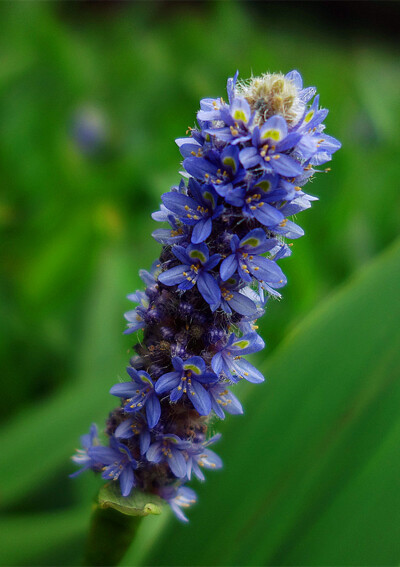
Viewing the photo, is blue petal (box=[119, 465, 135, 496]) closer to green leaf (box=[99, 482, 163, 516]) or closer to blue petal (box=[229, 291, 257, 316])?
green leaf (box=[99, 482, 163, 516])

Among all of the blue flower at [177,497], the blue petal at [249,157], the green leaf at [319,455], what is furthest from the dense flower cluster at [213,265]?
the green leaf at [319,455]

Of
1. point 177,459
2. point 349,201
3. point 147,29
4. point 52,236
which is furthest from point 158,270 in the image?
point 147,29

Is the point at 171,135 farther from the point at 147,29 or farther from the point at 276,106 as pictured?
the point at 147,29

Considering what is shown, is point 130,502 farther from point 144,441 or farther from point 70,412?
point 70,412

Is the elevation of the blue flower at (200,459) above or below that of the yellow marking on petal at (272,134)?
below

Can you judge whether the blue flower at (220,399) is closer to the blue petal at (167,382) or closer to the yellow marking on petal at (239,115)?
the blue petal at (167,382)
